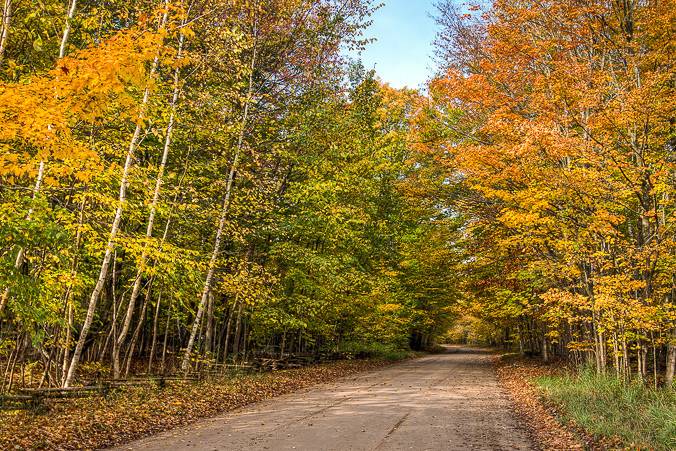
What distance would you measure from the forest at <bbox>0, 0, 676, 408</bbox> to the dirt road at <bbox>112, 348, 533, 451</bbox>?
10.2ft

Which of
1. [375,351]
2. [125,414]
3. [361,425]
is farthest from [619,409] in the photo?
[375,351]

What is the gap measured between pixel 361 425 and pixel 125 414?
15.3 ft

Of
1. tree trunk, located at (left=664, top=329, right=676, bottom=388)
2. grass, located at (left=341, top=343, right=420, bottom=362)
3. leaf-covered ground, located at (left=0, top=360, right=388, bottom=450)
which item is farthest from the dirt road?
grass, located at (left=341, top=343, right=420, bottom=362)

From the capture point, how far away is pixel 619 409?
32.7 ft

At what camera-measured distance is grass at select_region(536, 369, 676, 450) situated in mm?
7584

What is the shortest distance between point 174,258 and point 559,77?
36.5 feet

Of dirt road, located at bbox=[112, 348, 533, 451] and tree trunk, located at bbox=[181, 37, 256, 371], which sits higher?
tree trunk, located at bbox=[181, 37, 256, 371]

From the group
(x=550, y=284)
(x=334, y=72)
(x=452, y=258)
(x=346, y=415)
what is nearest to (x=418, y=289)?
(x=452, y=258)

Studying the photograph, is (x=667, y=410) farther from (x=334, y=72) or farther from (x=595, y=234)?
(x=334, y=72)

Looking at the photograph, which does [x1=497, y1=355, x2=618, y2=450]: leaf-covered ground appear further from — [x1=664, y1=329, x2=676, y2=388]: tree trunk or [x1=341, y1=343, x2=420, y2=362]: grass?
[x1=341, y1=343, x2=420, y2=362]: grass

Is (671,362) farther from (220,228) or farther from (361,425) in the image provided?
(220,228)

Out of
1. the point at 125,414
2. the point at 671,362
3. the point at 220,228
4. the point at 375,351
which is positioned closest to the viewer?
the point at 125,414

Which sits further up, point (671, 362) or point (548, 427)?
point (671, 362)

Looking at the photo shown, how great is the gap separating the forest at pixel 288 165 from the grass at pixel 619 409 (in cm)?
147
